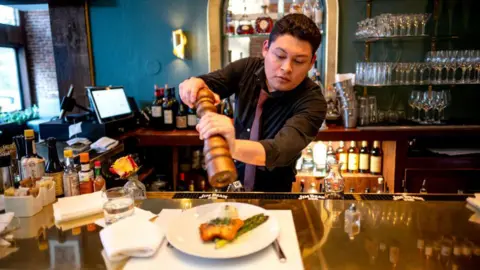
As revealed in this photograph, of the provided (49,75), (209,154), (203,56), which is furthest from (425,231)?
(49,75)

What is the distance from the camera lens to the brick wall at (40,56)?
788 centimetres

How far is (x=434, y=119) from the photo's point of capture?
11.1ft

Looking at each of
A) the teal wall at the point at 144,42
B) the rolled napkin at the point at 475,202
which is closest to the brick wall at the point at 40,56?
the teal wall at the point at 144,42

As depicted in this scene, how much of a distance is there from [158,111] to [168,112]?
3.8 inches

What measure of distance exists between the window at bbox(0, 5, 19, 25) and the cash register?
19.5 ft

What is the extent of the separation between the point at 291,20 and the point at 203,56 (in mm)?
2190

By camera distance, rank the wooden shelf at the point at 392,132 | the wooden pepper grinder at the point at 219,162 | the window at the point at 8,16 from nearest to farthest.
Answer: the wooden pepper grinder at the point at 219,162 < the wooden shelf at the point at 392,132 < the window at the point at 8,16

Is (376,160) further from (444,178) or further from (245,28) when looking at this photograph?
(245,28)

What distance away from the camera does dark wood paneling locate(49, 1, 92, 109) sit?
355 cm

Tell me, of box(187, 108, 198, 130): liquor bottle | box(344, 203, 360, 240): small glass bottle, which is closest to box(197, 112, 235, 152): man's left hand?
box(344, 203, 360, 240): small glass bottle

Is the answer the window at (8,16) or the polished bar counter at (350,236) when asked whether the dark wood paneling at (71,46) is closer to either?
the polished bar counter at (350,236)

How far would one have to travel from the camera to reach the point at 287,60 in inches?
59.4

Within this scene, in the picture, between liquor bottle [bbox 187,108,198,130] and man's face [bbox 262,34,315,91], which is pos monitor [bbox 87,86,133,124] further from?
man's face [bbox 262,34,315,91]

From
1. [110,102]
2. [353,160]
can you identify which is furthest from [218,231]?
[353,160]
